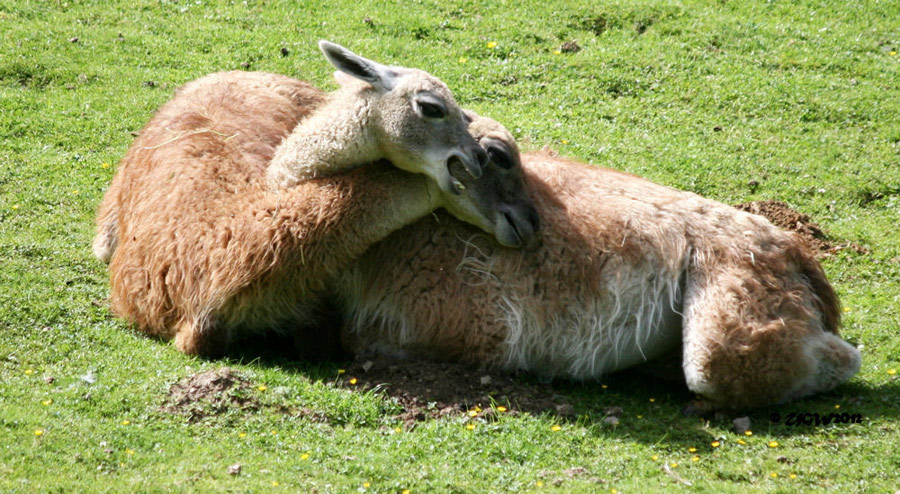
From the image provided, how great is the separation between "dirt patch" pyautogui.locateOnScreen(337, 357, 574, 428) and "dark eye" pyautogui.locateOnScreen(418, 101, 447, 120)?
1.61m

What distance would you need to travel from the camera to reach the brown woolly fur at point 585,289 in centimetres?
627

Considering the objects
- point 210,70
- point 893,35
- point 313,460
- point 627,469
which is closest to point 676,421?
point 627,469

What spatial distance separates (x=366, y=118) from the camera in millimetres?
6094

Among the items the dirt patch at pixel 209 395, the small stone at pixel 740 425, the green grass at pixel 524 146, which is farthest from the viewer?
the small stone at pixel 740 425

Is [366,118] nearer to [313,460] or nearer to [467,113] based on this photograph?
[467,113]

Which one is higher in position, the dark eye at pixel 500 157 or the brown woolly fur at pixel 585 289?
the dark eye at pixel 500 157

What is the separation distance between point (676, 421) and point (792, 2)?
370 inches

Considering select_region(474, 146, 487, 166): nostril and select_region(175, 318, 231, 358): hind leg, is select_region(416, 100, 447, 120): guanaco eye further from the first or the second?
select_region(175, 318, 231, 358): hind leg

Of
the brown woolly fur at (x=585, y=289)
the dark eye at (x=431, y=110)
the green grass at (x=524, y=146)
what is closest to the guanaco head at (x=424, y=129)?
the dark eye at (x=431, y=110)

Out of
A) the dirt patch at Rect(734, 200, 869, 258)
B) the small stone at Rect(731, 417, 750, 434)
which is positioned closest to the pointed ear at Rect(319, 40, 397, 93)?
the small stone at Rect(731, 417, 750, 434)

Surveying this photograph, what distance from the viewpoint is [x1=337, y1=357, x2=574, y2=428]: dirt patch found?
593cm

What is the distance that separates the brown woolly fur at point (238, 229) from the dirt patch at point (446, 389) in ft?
1.83

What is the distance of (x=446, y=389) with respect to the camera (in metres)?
6.08

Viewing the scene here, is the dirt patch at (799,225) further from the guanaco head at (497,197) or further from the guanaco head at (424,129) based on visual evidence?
the guanaco head at (424,129)
